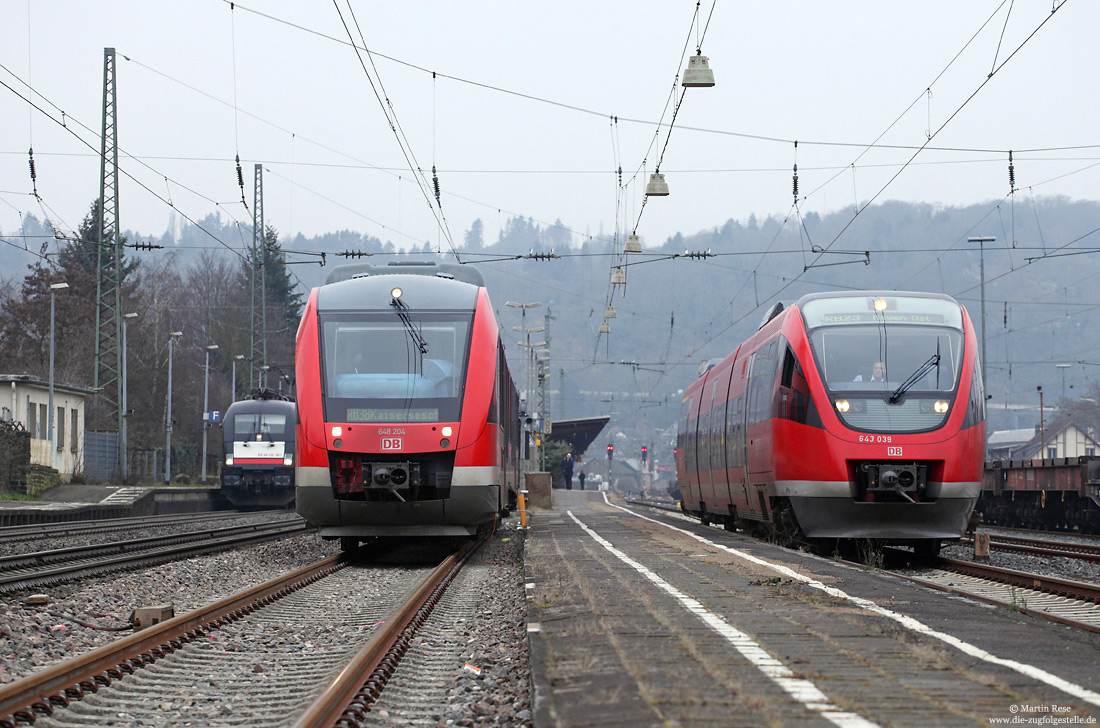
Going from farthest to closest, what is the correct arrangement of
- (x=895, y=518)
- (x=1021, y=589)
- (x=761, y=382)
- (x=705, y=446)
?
1. (x=705, y=446)
2. (x=761, y=382)
3. (x=895, y=518)
4. (x=1021, y=589)

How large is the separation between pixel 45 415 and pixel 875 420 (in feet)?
130

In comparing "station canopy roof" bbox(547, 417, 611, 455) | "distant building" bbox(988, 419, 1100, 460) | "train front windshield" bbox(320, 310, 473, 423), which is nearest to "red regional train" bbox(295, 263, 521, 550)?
"train front windshield" bbox(320, 310, 473, 423)

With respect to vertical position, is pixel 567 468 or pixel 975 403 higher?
pixel 975 403

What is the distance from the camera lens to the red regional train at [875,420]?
14.0 metres

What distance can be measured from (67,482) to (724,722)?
40717mm

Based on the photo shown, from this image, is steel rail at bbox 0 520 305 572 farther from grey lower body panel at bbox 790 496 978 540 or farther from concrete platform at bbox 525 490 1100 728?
grey lower body panel at bbox 790 496 978 540

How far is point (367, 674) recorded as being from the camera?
6754 mm

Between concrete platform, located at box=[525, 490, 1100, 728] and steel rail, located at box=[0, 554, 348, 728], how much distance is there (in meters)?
2.34

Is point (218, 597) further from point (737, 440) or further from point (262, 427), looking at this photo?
point (262, 427)

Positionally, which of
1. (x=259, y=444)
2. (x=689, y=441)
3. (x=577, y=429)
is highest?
(x=577, y=429)

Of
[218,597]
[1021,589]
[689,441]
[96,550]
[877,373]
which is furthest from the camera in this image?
[689,441]

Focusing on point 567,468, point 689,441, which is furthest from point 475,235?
point 689,441

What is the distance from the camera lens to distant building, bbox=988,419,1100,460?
85744mm

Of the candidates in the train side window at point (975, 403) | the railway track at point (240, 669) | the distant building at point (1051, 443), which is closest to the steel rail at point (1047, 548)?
the train side window at point (975, 403)
